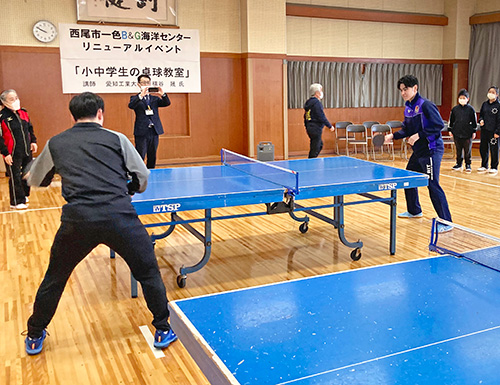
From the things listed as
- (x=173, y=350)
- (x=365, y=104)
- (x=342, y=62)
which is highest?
(x=342, y=62)

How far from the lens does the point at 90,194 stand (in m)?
2.62

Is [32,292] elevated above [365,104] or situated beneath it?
situated beneath

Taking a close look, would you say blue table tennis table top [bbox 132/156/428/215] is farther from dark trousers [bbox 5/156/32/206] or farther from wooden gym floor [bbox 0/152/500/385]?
dark trousers [bbox 5/156/32/206]

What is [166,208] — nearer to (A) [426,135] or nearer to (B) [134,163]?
(B) [134,163]

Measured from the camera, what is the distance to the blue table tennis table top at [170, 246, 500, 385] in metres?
1.42

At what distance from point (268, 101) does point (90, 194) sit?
8.56 metres

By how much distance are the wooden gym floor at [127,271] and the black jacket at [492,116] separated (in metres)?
1.97

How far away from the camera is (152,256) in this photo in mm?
2809

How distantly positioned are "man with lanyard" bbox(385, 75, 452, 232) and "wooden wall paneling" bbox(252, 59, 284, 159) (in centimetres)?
578

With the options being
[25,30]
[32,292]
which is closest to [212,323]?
[32,292]

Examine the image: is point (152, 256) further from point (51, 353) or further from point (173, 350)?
point (51, 353)

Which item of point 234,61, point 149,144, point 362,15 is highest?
point 362,15

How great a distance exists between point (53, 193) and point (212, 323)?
6513mm

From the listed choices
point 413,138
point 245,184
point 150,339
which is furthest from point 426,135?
point 150,339
